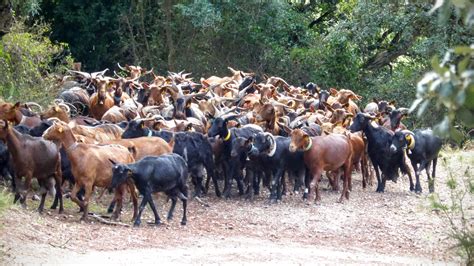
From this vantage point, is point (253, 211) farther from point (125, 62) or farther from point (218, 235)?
point (125, 62)

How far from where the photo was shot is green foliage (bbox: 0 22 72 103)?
64.0 feet

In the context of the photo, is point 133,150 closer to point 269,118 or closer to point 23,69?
point 269,118

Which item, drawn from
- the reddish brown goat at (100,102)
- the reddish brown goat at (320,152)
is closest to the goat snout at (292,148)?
the reddish brown goat at (320,152)

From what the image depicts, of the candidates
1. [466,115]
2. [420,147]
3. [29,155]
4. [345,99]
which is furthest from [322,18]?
[466,115]

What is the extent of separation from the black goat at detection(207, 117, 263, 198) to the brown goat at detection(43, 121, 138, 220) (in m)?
3.55

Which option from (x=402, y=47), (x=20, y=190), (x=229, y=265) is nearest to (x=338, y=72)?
(x=402, y=47)

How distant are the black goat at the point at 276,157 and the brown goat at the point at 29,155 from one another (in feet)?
13.9

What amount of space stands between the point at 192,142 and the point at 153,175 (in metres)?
3.08

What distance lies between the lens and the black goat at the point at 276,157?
16969 mm

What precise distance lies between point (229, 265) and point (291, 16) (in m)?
20.3

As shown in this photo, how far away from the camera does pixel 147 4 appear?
106 ft

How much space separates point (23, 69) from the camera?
66.7ft

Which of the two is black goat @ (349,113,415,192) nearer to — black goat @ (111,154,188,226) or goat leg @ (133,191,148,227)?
black goat @ (111,154,188,226)

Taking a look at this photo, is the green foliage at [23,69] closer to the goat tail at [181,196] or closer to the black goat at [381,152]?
the goat tail at [181,196]
